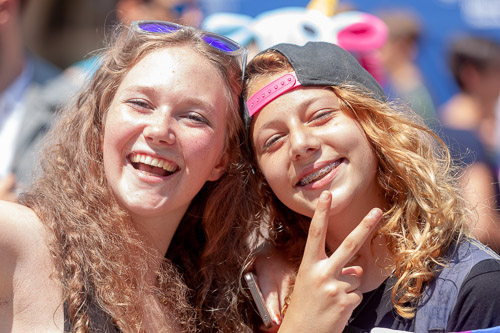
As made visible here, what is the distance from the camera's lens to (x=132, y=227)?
2.36 meters

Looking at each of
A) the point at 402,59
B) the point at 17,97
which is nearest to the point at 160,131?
the point at 17,97

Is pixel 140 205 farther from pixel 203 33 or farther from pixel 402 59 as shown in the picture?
pixel 402 59

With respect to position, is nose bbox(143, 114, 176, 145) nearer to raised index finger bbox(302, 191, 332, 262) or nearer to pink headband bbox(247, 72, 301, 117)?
pink headband bbox(247, 72, 301, 117)

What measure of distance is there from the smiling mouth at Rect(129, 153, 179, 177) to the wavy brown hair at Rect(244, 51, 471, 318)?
47 centimetres

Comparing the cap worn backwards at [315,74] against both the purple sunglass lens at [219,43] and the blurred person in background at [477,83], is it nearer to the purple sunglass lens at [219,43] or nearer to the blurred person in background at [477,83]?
the purple sunglass lens at [219,43]

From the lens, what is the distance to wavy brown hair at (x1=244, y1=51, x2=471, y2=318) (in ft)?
7.01

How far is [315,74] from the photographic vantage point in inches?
92.4

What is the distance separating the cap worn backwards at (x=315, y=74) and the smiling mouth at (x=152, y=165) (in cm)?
37

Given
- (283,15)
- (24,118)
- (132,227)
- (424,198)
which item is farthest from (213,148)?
(24,118)

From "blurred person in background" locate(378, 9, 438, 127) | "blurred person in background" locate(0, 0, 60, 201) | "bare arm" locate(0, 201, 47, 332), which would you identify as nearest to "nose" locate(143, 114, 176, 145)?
"bare arm" locate(0, 201, 47, 332)

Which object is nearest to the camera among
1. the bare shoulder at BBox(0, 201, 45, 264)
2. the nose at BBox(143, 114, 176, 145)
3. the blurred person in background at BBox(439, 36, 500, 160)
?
the bare shoulder at BBox(0, 201, 45, 264)

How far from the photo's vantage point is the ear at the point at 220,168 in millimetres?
2504

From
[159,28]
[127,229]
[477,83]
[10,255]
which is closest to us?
[10,255]

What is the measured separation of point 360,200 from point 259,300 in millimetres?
509
